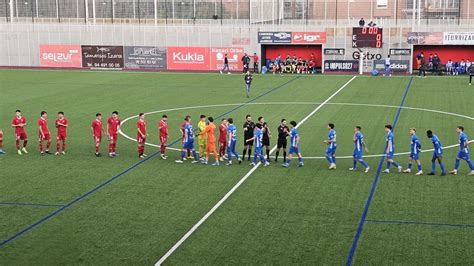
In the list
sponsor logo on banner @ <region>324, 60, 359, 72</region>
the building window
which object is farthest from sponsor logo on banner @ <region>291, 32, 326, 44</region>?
the building window

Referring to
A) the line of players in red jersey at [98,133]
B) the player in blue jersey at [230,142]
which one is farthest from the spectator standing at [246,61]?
the player in blue jersey at [230,142]

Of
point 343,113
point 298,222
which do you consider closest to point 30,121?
point 343,113

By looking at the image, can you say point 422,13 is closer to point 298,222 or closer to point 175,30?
point 175,30

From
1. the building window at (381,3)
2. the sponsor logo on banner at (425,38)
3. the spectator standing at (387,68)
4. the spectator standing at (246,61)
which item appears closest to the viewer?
the spectator standing at (387,68)

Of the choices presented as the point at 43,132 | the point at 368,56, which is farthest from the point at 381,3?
the point at 43,132

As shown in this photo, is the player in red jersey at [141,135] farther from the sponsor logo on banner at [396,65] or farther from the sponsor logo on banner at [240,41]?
the sponsor logo on banner at [240,41]

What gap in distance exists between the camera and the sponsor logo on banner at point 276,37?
189ft

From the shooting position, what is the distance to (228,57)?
59.2 metres

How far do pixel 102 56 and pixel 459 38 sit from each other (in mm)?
32181

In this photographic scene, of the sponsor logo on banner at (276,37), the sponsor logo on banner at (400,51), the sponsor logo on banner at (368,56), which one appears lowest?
the sponsor logo on banner at (368,56)

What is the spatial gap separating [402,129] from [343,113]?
496 cm

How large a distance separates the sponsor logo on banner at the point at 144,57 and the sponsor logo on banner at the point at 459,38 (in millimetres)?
25138

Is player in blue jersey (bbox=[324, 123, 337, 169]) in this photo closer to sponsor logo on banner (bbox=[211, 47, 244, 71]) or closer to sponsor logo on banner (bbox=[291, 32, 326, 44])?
sponsor logo on banner (bbox=[291, 32, 326, 44])

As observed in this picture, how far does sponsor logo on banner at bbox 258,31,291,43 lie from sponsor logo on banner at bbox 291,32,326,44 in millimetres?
531
